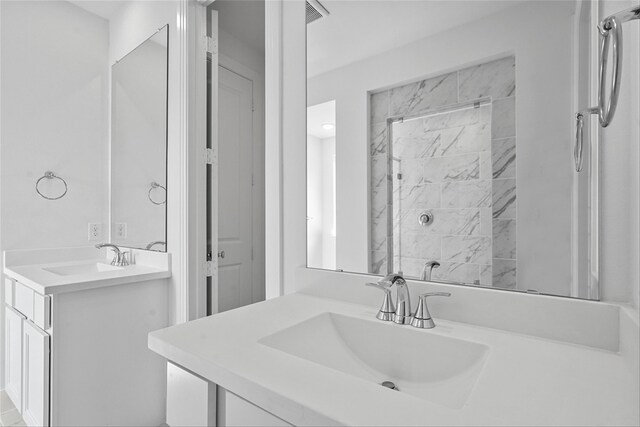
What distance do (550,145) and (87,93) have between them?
278cm

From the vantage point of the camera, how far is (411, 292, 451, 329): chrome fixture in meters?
0.83

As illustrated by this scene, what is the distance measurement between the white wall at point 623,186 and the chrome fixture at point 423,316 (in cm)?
34

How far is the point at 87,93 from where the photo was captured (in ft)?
7.79

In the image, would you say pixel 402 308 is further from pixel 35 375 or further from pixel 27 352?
pixel 27 352

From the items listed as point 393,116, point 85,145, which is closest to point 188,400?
point 393,116

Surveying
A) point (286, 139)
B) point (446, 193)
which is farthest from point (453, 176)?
point (286, 139)

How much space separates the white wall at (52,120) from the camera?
2.05 metres

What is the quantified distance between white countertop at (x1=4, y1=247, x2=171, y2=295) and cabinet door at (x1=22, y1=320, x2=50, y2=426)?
222 millimetres

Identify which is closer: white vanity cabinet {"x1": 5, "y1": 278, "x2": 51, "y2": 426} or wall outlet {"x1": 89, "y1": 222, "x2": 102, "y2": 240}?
white vanity cabinet {"x1": 5, "y1": 278, "x2": 51, "y2": 426}

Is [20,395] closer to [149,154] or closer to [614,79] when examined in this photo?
[149,154]

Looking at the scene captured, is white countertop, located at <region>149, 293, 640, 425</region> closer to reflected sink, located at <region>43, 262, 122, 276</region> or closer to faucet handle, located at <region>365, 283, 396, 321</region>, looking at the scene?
faucet handle, located at <region>365, 283, 396, 321</region>

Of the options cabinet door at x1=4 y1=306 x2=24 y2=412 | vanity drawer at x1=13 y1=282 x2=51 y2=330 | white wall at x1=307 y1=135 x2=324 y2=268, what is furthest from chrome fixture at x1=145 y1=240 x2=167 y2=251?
white wall at x1=307 y1=135 x2=324 y2=268

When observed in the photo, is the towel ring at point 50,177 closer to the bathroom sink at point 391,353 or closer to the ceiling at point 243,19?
the ceiling at point 243,19

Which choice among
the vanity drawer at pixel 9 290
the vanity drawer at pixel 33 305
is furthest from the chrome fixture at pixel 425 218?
the vanity drawer at pixel 9 290
